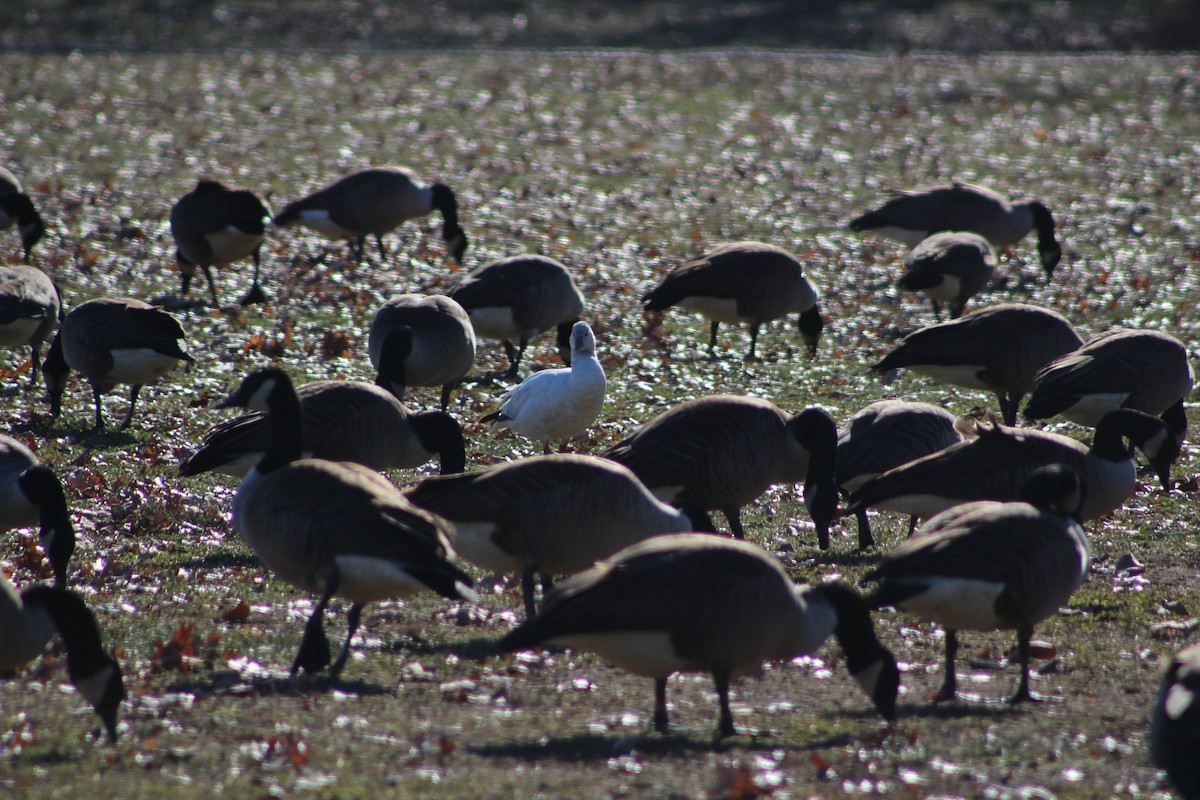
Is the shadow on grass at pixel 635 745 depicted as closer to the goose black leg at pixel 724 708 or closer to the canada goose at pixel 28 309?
the goose black leg at pixel 724 708

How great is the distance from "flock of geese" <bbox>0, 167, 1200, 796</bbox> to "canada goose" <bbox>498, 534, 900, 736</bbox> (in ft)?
0.04

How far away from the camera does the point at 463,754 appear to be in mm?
6023

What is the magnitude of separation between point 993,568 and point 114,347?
8.82 meters

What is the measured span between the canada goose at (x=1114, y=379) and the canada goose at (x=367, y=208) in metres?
10.1

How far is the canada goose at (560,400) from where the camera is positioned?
11.5 m

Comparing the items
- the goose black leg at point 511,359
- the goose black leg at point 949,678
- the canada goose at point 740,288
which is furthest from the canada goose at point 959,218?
the goose black leg at point 949,678

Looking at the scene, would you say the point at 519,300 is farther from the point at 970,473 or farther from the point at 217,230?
the point at 970,473

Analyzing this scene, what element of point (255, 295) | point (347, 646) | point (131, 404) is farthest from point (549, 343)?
point (347, 646)

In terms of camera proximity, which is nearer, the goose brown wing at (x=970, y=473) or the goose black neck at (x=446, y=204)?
the goose brown wing at (x=970, y=473)

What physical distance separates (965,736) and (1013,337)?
7172mm

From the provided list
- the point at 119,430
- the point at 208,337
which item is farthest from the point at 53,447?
the point at 208,337

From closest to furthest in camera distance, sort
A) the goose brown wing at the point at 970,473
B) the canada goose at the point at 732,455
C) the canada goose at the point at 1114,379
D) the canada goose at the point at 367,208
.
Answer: the goose brown wing at the point at 970,473, the canada goose at the point at 732,455, the canada goose at the point at 1114,379, the canada goose at the point at 367,208

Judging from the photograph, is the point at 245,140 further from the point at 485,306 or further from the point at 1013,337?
the point at 1013,337

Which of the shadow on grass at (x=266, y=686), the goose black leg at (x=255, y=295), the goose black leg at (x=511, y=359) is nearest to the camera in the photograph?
the shadow on grass at (x=266, y=686)
